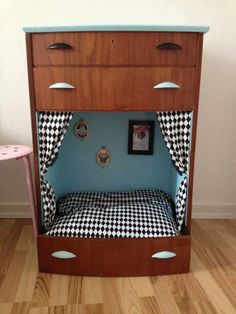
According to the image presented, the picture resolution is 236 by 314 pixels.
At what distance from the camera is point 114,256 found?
1.44 metres

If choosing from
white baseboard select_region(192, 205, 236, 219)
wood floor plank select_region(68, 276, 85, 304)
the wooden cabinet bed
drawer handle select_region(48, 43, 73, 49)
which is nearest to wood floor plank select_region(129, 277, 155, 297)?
wood floor plank select_region(68, 276, 85, 304)

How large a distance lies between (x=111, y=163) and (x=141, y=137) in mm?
271

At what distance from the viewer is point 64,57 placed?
4.18ft

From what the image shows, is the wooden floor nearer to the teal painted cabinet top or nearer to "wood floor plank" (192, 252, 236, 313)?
"wood floor plank" (192, 252, 236, 313)

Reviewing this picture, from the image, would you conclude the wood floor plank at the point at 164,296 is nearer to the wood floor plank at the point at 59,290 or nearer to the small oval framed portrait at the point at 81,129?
the wood floor plank at the point at 59,290

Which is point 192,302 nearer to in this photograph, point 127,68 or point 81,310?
point 81,310

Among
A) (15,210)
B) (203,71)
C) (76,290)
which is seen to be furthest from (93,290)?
(203,71)

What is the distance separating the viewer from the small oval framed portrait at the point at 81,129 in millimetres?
Result: 1848

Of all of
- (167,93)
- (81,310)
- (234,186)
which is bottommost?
(81,310)

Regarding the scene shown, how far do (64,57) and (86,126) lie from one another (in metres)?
0.64

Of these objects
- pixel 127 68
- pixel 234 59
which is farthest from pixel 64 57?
Result: pixel 234 59

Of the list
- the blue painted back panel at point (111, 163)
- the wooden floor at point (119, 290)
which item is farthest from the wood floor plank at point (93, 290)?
the blue painted back panel at point (111, 163)

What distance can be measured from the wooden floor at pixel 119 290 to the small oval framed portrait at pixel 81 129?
0.77 m

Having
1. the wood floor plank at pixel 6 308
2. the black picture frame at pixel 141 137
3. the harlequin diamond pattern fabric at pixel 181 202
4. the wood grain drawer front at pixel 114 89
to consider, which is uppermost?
the wood grain drawer front at pixel 114 89
